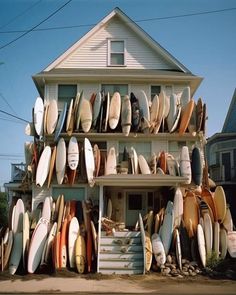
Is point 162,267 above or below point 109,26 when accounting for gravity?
below

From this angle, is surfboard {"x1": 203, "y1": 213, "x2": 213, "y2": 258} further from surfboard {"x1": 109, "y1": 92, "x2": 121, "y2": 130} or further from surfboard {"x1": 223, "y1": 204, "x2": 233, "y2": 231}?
surfboard {"x1": 109, "y1": 92, "x2": 121, "y2": 130}

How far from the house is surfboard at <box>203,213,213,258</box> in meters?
1.83

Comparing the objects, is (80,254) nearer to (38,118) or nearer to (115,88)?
(38,118)

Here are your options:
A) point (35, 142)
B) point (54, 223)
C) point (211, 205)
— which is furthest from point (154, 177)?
point (35, 142)

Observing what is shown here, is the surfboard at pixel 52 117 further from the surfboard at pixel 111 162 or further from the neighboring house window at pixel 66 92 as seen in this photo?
the surfboard at pixel 111 162

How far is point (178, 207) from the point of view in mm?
14148

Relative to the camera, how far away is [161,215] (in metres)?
13.9

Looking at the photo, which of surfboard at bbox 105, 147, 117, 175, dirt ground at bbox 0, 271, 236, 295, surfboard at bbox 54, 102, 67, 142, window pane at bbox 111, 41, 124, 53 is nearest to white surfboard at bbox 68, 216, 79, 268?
dirt ground at bbox 0, 271, 236, 295

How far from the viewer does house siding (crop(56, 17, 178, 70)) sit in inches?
696

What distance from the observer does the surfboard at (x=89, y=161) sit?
50.0ft

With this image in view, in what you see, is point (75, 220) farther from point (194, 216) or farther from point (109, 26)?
point (109, 26)

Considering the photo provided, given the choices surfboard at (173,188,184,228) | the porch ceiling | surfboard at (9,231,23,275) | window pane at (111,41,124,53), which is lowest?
surfboard at (9,231,23,275)

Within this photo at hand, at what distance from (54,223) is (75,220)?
2.46ft

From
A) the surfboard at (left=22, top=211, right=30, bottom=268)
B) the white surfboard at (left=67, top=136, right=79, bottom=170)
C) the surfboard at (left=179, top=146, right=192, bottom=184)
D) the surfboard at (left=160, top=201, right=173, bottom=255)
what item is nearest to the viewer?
the surfboard at (left=22, top=211, right=30, bottom=268)
